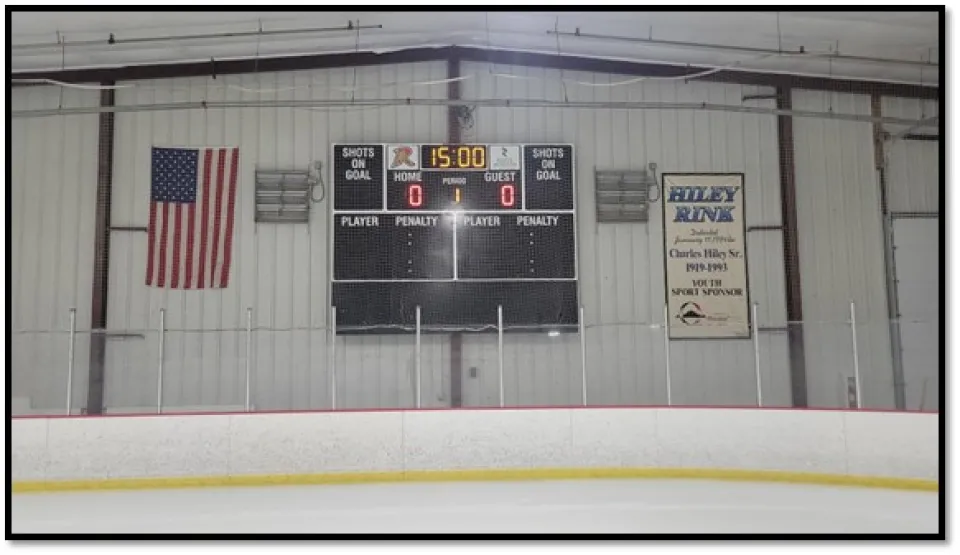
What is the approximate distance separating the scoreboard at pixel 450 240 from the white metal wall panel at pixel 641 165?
1.90 feet

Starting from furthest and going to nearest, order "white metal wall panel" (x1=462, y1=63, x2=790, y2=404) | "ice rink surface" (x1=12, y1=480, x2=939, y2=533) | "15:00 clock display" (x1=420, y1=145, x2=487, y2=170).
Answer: "white metal wall panel" (x1=462, y1=63, x2=790, y2=404) < "15:00 clock display" (x1=420, y1=145, x2=487, y2=170) < "ice rink surface" (x1=12, y1=480, x2=939, y2=533)

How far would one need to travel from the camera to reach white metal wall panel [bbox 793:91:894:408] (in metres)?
8.00

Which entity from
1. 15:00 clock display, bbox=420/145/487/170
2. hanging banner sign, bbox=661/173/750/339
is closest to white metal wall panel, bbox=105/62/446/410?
15:00 clock display, bbox=420/145/487/170

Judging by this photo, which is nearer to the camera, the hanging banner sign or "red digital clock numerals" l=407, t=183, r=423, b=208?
"red digital clock numerals" l=407, t=183, r=423, b=208

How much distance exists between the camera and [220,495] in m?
5.40

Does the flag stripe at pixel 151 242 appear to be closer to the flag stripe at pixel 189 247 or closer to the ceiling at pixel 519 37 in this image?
the flag stripe at pixel 189 247

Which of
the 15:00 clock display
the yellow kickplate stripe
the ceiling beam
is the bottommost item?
the yellow kickplate stripe

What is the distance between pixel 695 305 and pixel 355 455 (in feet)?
12.3

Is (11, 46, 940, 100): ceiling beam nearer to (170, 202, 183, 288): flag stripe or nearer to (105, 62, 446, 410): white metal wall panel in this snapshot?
(105, 62, 446, 410): white metal wall panel

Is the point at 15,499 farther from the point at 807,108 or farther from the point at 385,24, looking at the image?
the point at 807,108

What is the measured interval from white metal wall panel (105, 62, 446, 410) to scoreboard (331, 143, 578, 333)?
54 cm

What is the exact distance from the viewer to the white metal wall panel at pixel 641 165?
7.60 metres

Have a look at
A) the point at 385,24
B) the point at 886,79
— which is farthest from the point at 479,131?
the point at 886,79

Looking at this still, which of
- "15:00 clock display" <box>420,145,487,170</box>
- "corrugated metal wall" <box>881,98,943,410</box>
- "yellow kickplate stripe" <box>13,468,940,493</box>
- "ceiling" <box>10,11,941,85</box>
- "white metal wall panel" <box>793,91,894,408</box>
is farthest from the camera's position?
"white metal wall panel" <box>793,91,894,408</box>
